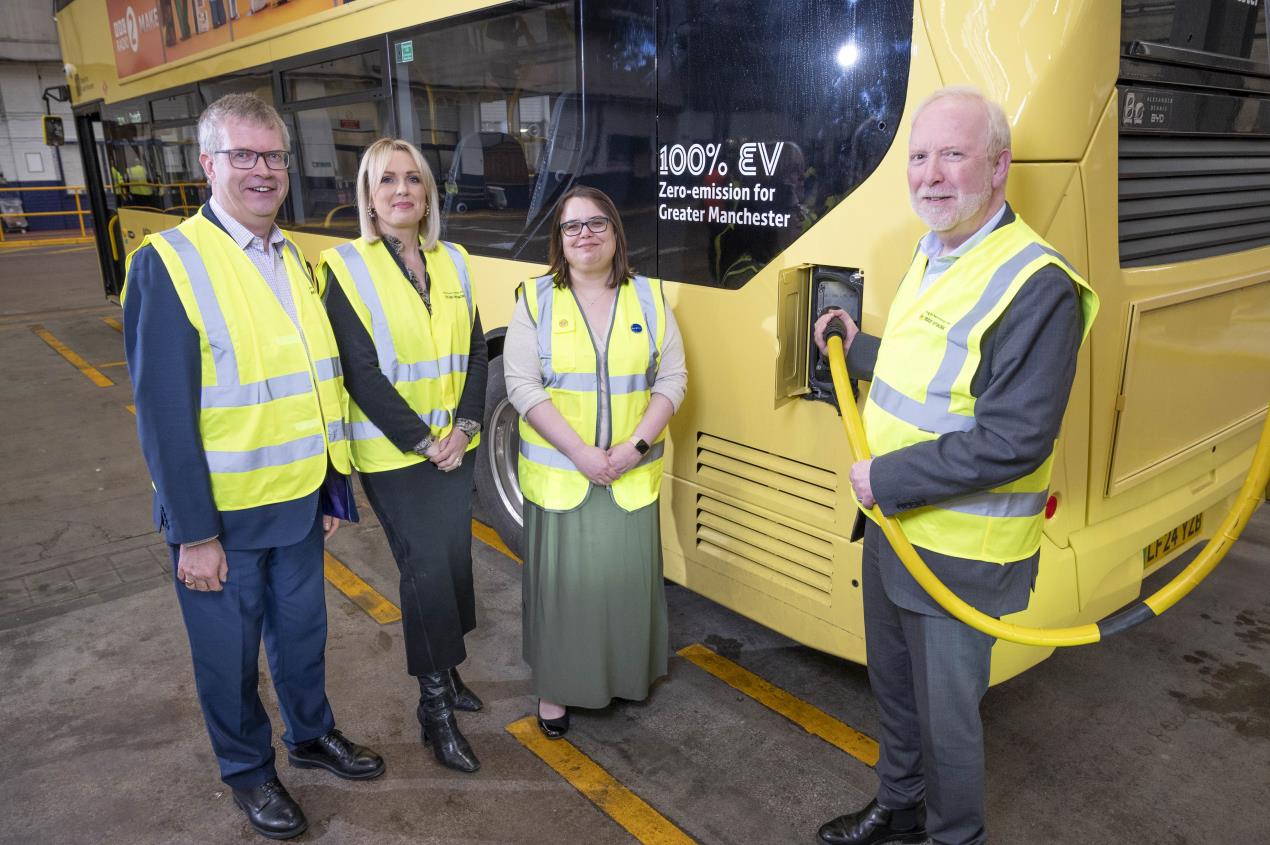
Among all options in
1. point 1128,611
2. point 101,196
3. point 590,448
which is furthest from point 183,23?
point 1128,611

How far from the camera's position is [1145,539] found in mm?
2822

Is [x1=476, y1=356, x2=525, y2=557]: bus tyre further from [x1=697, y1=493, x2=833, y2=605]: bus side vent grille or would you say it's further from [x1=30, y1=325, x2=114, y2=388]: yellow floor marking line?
[x1=30, y1=325, x2=114, y2=388]: yellow floor marking line

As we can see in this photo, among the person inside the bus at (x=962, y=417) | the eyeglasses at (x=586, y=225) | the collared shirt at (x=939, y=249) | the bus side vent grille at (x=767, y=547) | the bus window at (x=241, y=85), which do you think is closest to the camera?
the person inside the bus at (x=962, y=417)

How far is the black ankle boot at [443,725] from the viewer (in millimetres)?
2803

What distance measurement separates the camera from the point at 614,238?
2711mm

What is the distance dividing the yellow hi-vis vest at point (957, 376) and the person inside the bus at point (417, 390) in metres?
1.33

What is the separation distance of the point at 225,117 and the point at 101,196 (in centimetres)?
1009

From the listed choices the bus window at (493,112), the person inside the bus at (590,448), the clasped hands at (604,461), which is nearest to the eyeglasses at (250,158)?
the person inside the bus at (590,448)

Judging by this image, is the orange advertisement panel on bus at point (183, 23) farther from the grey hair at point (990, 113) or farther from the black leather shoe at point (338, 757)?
the grey hair at point (990, 113)

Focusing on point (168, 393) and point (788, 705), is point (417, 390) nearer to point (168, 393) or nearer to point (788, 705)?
point (168, 393)

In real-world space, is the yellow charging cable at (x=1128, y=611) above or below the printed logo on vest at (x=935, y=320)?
below

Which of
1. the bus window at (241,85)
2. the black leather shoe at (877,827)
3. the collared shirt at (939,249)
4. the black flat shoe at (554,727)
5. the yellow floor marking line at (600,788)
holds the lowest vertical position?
the yellow floor marking line at (600,788)

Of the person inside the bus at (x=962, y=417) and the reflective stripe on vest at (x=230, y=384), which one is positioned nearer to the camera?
the person inside the bus at (x=962, y=417)

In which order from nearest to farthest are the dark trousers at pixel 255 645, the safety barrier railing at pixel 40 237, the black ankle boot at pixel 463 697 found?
the dark trousers at pixel 255 645, the black ankle boot at pixel 463 697, the safety barrier railing at pixel 40 237
